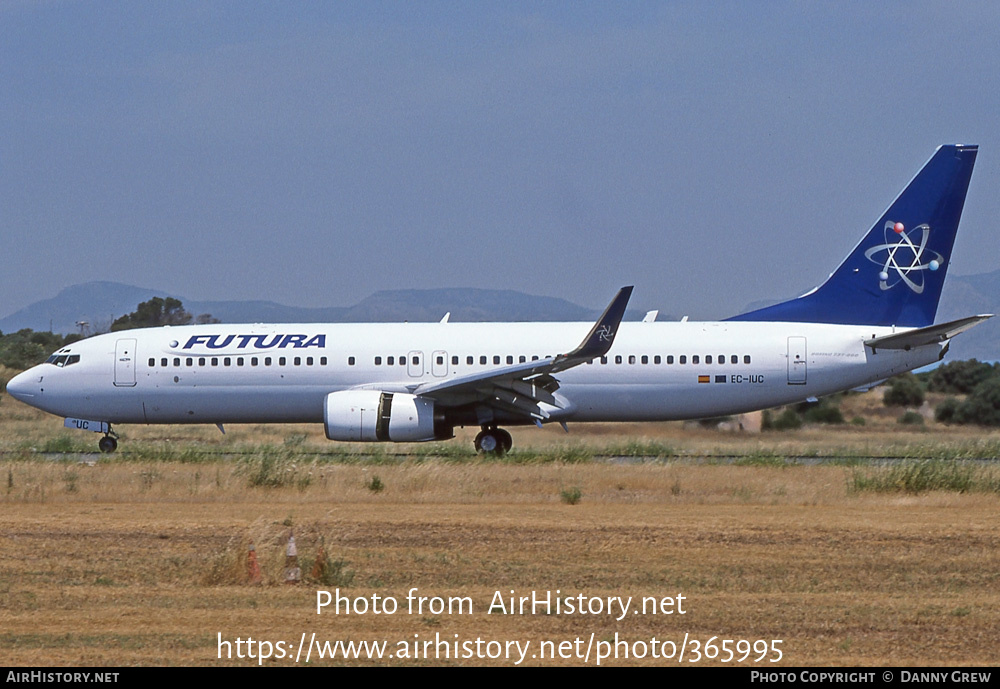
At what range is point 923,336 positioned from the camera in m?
24.9

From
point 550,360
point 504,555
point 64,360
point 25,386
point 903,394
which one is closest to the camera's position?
point 504,555

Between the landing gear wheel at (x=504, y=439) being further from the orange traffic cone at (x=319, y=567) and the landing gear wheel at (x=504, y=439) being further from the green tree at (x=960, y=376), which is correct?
the green tree at (x=960, y=376)

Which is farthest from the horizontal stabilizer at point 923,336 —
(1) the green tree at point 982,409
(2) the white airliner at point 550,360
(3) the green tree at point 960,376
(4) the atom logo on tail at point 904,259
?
(3) the green tree at point 960,376

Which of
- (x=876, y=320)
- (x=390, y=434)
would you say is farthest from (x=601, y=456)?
(x=876, y=320)

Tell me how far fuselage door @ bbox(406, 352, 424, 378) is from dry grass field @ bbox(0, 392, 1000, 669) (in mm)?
2069

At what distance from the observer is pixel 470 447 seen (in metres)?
29.1

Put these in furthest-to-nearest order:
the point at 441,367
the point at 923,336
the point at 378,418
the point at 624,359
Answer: the point at 441,367, the point at 624,359, the point at 923,336, the point at 378,418

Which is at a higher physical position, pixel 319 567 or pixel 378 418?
pixel 378 418

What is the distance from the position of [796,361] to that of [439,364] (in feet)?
22.9

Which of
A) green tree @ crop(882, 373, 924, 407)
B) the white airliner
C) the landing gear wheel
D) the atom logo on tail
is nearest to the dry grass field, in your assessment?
the landing gear wheel

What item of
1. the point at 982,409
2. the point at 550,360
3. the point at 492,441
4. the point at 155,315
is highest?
the point at 155,315

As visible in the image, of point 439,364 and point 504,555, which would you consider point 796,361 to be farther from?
point 504,555

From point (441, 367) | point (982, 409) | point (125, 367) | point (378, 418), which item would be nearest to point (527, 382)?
point (441, 367)

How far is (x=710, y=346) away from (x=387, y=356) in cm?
640
